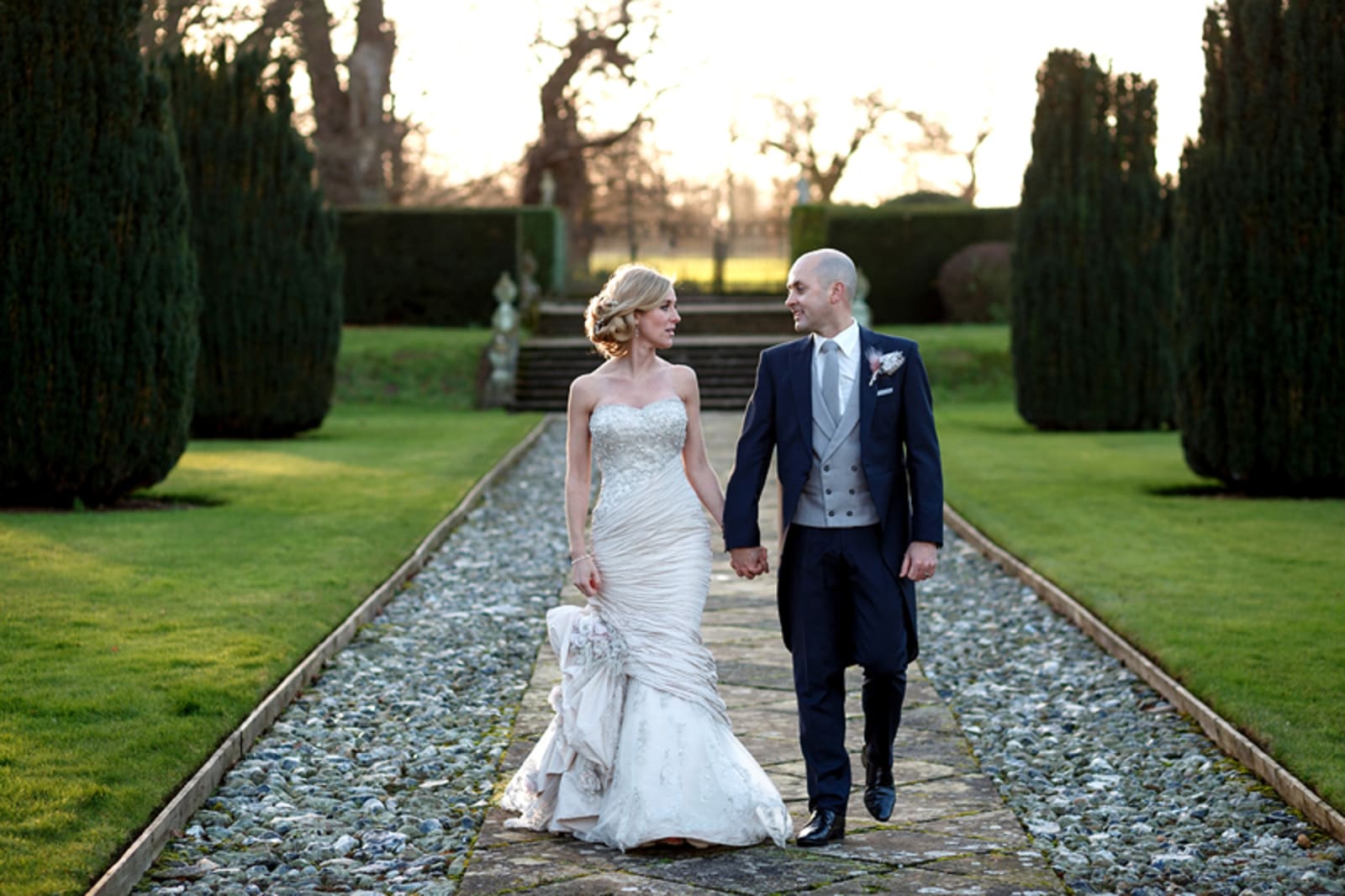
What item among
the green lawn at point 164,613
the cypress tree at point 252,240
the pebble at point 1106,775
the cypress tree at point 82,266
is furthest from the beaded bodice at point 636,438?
the cypress tree at point 252,240

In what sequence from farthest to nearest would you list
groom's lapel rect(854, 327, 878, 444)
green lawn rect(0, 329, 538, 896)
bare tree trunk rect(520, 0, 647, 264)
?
bare tree trunk rect(520, 0, 647, 264)
green lawn rect(0, 329, 538, 896)
groom's lapel rect(854, 327, 878, 444)

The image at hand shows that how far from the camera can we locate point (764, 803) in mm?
4895

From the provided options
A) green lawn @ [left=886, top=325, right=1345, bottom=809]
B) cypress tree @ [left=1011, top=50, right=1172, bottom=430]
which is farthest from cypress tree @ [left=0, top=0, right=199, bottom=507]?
cypress tree @ [left=1011, top=50, right=1172, bottom=430]

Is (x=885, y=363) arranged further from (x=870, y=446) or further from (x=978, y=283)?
(x=978, y=283)

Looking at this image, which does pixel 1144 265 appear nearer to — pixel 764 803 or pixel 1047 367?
pixel 1047 367

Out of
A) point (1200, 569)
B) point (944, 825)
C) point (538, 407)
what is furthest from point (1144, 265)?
point (944, 825)

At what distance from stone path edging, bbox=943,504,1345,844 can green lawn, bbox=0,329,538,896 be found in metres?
3.67

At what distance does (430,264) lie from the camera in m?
31.6

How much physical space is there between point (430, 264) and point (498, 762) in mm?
26256

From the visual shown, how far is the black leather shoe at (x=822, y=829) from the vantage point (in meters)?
4.88

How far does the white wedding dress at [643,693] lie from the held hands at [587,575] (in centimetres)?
4

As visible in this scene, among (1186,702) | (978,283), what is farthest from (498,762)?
(978,283)

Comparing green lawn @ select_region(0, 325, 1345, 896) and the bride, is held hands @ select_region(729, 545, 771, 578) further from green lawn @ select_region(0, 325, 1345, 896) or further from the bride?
green lawn @ select_region(0, 325, 1345, 896)

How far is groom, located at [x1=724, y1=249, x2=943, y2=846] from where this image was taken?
16.0 feet
